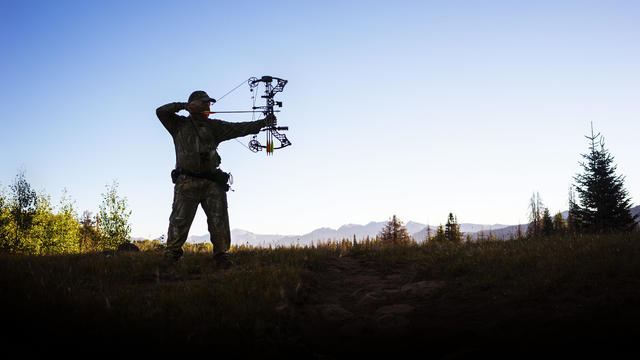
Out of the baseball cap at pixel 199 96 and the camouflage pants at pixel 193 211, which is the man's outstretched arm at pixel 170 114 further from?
the camouflage pants at pixel 193 211

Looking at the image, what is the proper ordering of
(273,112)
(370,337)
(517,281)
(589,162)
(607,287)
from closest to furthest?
1. (370,337)
2. (607,287)
3. (517,281)
4. (273,112)
5. (589,162)

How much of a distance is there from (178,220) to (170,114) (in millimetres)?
2469

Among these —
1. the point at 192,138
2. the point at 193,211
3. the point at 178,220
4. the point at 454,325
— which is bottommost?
the point at 454,325

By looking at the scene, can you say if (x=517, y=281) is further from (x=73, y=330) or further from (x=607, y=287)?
(x=73, y=330)

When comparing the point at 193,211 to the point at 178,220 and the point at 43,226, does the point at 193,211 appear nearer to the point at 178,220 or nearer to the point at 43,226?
the point at 178,220

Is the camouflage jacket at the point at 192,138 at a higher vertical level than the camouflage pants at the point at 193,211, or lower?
higher

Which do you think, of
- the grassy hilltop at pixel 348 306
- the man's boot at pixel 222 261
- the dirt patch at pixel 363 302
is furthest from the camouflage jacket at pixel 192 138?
the dirt patch at pixel 363 302

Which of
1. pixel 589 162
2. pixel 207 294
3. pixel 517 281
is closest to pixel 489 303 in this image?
pixel 517 281

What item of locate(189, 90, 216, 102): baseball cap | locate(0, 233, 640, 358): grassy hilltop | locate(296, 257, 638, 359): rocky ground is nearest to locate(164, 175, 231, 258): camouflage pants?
locate(0, 233, 640, 358): grassy hilltop

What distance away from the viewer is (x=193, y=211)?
30.0 ft

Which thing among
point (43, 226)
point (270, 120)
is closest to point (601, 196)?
point (270, 120)

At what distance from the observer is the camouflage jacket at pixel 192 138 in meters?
9.16

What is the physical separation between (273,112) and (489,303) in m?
7.15

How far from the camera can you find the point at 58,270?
7.69 meters
